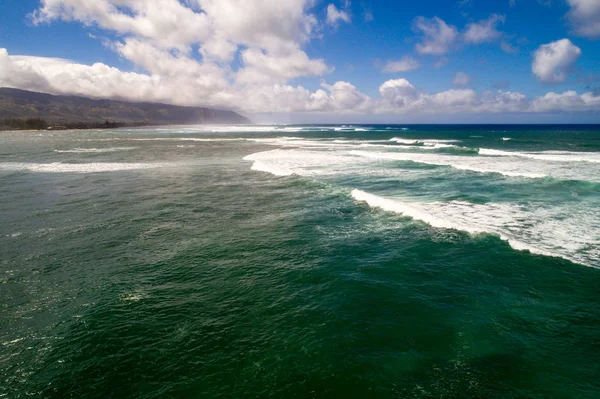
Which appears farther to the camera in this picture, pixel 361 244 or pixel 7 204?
pixel 7 204

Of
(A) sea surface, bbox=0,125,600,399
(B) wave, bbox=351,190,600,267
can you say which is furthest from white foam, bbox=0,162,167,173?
(B) wave, bbox=351,190,600,267

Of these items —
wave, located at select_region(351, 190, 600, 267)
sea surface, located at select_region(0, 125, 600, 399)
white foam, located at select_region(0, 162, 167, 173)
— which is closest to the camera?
sea surface, located at select_region(0, 125, 600, 399)

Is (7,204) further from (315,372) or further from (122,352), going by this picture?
(315,372)

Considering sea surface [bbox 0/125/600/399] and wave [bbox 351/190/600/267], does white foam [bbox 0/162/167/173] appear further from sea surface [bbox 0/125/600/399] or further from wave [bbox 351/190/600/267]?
wave [bbox 351/190/600/267]

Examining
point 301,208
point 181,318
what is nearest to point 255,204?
point 301,208

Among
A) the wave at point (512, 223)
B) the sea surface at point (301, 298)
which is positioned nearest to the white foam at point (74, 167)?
the sea surface at point (301, 298)

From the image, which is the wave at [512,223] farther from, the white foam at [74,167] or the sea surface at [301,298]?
the white foam at [74,167]

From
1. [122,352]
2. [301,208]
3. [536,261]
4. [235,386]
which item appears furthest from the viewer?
[301,208]
